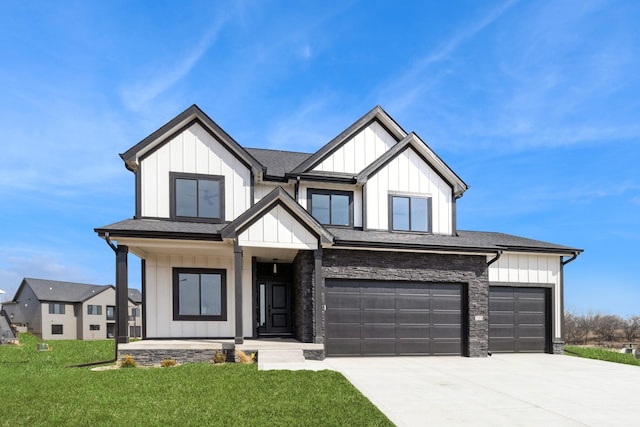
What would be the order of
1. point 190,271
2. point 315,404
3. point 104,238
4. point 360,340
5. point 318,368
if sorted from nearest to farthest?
1. point 315,404
2. point 318,368
3. point 104,238
4. point 360,340
5. point 190,271

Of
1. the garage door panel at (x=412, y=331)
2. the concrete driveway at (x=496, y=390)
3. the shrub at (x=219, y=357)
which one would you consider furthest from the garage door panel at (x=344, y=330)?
the shrub at (x=219, y=357)

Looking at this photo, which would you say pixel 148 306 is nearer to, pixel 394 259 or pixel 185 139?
pixel 185 139

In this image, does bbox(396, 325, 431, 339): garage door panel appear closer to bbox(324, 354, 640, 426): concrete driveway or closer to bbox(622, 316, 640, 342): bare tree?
bbox(324, 354, 640, 426): concrete driveway

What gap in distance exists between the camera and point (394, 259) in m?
14.3

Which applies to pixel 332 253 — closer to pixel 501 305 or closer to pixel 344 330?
pixel 344 330

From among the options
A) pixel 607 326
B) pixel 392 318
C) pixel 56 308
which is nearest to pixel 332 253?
pixel 392 318

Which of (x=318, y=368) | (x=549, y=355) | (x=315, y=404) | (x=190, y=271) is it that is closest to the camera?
(x=315, y=404)

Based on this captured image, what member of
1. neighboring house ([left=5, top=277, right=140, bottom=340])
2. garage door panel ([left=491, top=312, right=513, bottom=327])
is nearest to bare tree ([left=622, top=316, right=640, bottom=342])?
garage door panel ([left=491, top=312, right=513, bottom=327])

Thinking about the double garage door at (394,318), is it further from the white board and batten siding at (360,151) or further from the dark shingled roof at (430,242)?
the white board and batten siding at (360,151)

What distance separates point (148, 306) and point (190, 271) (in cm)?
178

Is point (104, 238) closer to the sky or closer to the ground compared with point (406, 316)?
closer to the sky

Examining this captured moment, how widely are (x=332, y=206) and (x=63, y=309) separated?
147 feet

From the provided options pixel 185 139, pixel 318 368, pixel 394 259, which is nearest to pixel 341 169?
pixel 394 259

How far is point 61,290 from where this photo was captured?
48.7 m
